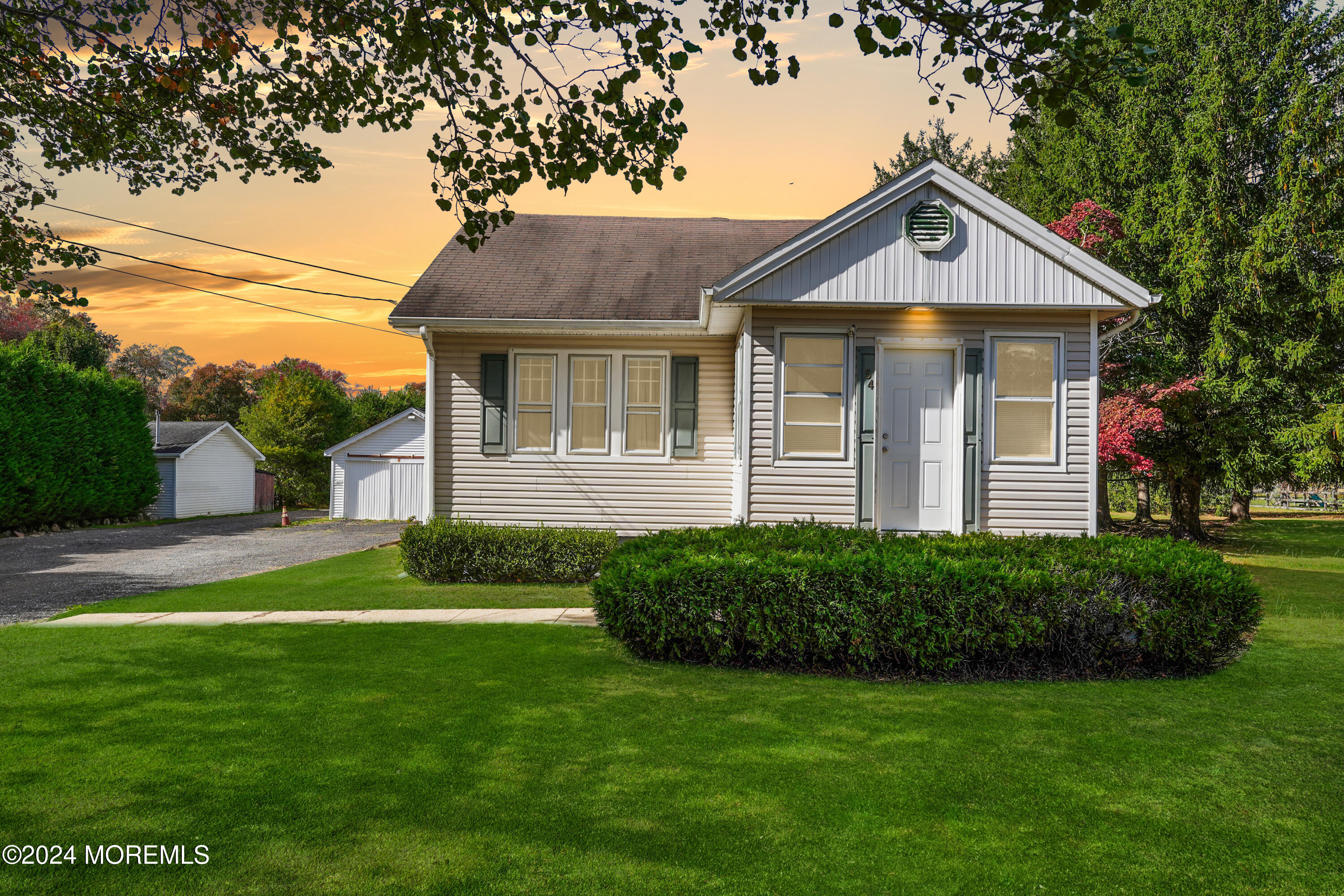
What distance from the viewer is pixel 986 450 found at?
33.5ft

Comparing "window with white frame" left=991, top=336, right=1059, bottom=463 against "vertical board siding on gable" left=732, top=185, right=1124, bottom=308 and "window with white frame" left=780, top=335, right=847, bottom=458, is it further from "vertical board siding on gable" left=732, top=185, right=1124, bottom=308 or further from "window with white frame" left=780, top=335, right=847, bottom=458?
"window with white frame" left=780, top=335, right=847, bottom=458

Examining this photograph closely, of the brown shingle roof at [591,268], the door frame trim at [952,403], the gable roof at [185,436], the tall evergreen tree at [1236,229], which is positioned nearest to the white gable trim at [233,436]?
the gable roof at [185,436]

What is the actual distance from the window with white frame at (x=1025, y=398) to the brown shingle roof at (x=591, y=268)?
156 inches

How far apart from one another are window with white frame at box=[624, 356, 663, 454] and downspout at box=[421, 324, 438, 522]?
10.1 feet

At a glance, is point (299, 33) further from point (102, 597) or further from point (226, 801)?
point (102, 597)

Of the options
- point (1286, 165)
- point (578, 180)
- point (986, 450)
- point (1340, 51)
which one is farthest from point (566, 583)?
point (1340, 51)

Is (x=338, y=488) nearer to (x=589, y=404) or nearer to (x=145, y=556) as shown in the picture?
(x=145, y=556)

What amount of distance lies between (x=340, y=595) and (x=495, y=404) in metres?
3.69

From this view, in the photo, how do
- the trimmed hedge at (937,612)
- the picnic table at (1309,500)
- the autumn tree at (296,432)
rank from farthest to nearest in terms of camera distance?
the autumn tree at (296,432)
the picnic table at (1309,500)
the trimmed hedge at (937,612)

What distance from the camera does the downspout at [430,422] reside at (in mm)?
12086

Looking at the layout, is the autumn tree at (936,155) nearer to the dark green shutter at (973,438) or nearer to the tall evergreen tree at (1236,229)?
the tall evergreen tree at (1236,229)

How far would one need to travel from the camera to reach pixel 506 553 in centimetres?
1148

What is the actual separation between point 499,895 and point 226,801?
1742mm

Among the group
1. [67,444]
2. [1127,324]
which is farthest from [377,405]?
[1127,324]
